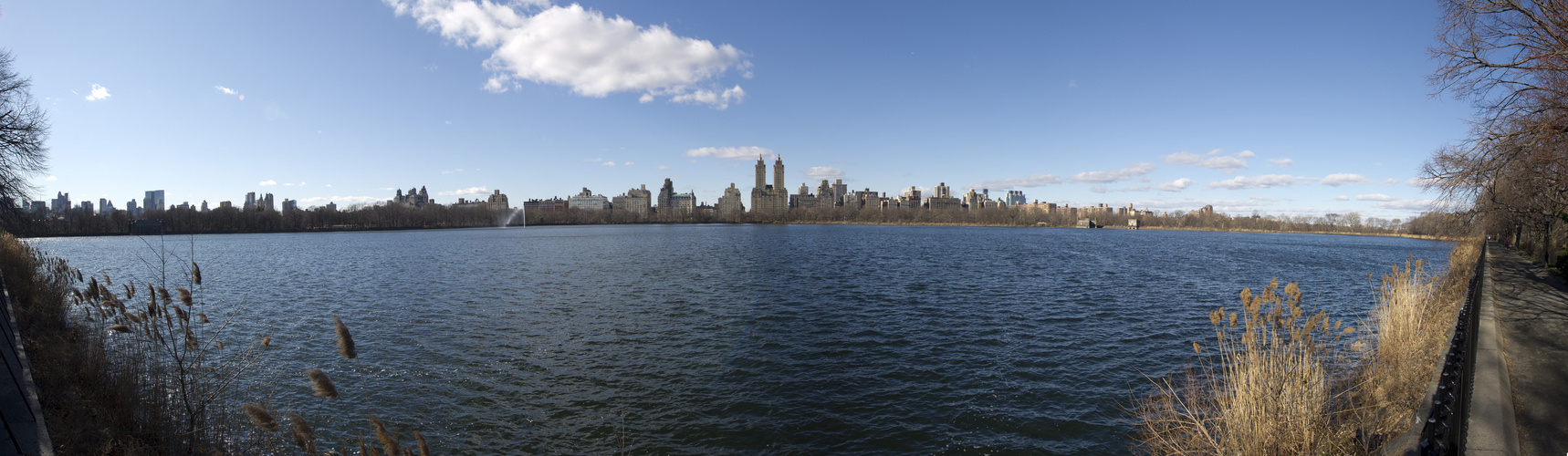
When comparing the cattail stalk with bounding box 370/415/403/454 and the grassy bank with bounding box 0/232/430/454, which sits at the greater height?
the cattail stalk with bounding box 370/415/403/454

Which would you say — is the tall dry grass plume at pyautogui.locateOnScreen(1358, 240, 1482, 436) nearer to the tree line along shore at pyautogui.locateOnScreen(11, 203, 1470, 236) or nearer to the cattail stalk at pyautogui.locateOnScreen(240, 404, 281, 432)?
the cattail stalk at pyautogui.locateOnScreen(240, 404, 281, 432)

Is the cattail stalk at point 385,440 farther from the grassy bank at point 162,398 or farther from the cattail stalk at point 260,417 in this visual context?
the cattail stalk at point 260,417

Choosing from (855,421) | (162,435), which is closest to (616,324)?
(855,421)

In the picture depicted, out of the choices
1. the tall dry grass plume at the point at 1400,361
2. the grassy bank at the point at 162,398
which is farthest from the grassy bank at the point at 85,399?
the tall dry grass plume at the point at 1400,361

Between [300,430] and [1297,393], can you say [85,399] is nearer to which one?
[300,430]

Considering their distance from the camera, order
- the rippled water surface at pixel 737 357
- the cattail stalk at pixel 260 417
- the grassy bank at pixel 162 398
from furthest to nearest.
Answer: the rippled water surface at pixel 737 357 < the grassy bank at pixel 162 398 < the cattail stalk at pixel 260 417

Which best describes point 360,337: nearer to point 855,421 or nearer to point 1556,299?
point 855,421

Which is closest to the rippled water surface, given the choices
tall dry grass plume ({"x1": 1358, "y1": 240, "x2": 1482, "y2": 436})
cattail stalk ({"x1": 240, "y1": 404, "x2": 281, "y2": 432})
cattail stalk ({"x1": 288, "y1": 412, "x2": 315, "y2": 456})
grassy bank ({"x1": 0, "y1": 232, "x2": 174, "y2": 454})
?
grassy bank ({"x1": 0, "y1": 232, "x2": 174, "y2": 454})

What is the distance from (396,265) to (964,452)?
3930cm

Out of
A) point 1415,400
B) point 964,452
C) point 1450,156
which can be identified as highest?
point 1450,156

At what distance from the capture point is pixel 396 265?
36000 mm

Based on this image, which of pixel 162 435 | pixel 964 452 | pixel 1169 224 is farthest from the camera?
pixel 1169 224

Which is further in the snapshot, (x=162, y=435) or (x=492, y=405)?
(x=492, y=405)

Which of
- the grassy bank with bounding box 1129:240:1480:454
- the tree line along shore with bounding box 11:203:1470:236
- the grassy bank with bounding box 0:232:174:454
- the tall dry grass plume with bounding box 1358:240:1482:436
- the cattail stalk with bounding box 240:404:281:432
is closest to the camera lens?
the cattail stalk with bounding box 240:404:281:432
